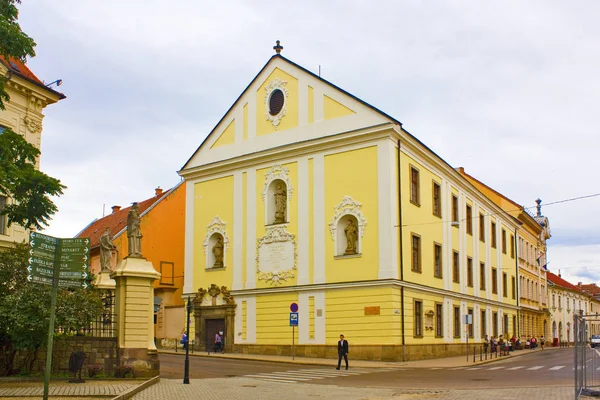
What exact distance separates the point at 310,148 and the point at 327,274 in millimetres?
6779

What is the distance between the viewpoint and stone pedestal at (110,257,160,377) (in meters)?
20.2

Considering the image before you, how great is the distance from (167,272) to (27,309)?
30647 millimetres

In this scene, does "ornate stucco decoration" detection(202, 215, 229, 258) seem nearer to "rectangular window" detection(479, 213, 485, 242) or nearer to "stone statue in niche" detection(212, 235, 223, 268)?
"stone statue in niche" detection(212, 235, 223, 268)

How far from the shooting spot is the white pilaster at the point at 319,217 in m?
36.3

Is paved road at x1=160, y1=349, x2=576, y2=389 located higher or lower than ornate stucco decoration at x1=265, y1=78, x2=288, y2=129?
lower

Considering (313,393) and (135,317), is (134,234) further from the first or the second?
(313,393)

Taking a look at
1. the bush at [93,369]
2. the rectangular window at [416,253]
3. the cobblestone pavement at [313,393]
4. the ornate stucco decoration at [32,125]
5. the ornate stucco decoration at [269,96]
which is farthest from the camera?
the ornate stucco decoration at [269,96]

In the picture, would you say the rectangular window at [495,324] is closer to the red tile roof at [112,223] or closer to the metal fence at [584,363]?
the red tile roof at [112,223]

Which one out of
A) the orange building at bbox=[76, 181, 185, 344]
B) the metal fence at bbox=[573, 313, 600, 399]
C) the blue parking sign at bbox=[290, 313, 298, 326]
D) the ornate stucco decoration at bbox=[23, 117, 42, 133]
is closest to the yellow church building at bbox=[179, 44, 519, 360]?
the blue parking sign at bbox=[290, 313, 298, 326]

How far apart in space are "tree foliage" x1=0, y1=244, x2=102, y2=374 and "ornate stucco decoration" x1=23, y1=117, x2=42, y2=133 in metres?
10.6

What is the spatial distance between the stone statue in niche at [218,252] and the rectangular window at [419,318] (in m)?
11.9

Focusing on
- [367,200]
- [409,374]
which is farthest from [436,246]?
[409,374]

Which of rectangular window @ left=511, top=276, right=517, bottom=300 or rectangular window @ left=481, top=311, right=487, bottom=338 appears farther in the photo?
rectangular window @ left=511, top=276, right=517, bottom=300

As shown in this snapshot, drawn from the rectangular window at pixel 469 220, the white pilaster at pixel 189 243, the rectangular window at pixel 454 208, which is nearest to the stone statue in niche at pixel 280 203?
the white pilaster at pixel 189 243
